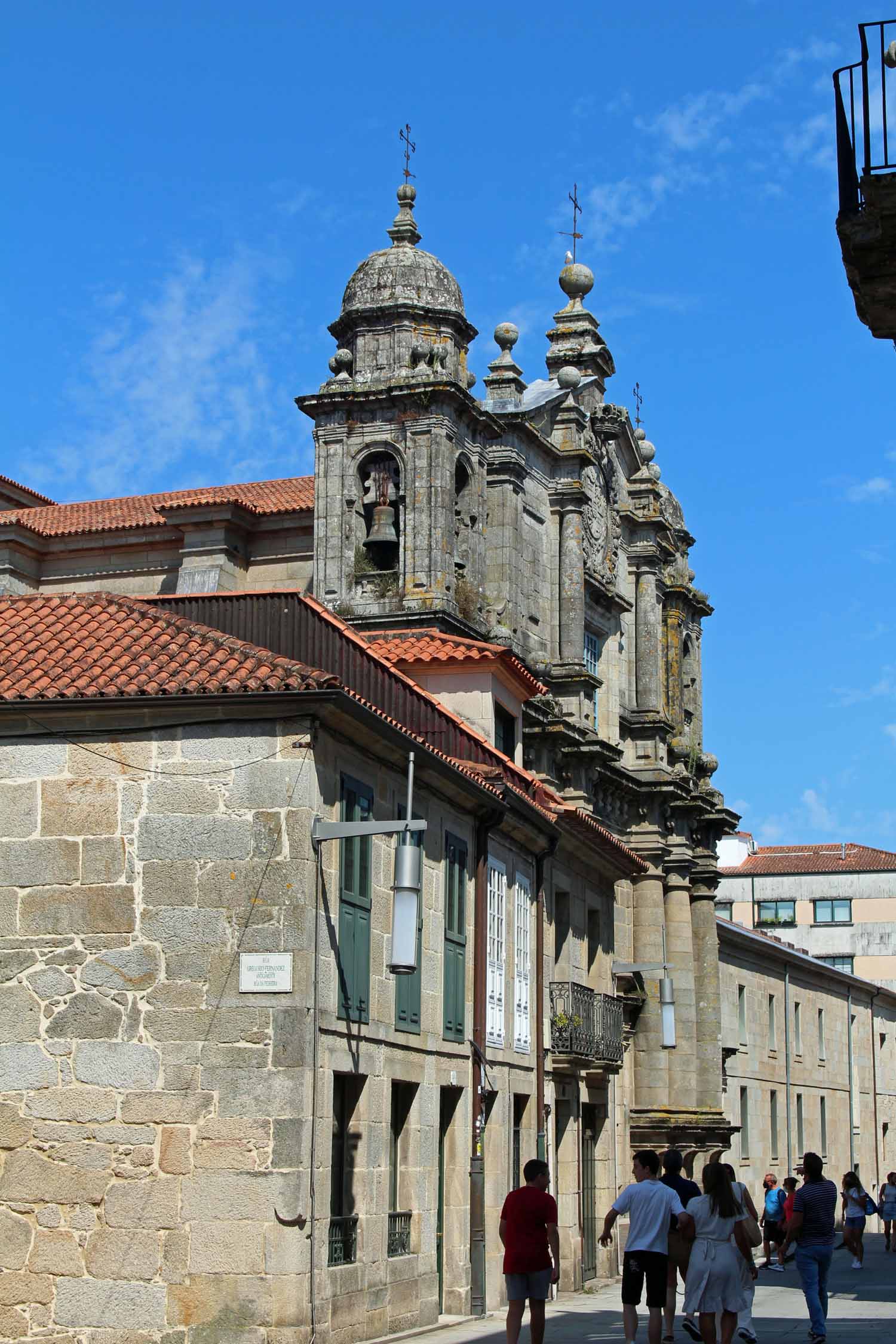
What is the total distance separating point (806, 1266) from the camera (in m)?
16.5

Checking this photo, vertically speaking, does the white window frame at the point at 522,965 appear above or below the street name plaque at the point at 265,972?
above

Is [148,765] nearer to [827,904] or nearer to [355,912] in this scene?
[355,912]

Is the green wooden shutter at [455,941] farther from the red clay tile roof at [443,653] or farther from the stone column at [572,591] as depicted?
the stone column at [572,591]

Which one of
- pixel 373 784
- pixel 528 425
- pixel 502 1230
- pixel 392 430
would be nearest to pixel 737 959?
pixel 528 425

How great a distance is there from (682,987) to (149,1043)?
2801 centimetres

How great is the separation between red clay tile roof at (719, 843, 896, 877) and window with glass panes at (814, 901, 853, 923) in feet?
3.91

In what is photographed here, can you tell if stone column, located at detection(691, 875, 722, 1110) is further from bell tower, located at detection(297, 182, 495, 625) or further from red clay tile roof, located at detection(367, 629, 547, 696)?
red clay tile roof, located at detection(367, 629, 547, 696)

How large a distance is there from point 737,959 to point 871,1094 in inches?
660

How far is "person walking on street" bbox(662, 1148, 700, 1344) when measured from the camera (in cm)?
1442

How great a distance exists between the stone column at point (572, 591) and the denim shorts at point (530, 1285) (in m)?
24.9

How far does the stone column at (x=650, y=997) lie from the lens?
40719mm

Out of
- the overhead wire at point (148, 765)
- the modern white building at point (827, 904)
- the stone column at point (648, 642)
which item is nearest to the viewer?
the overhead wire at point (148, 765)

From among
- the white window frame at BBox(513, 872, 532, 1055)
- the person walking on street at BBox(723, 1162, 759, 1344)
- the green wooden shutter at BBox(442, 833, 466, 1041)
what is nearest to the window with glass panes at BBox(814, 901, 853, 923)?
the white window frame at BBox(513, 872, 532, 1055)

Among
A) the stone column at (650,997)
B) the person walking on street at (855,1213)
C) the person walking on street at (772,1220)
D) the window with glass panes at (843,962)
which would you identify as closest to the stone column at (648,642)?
the stone column at (650,997)
